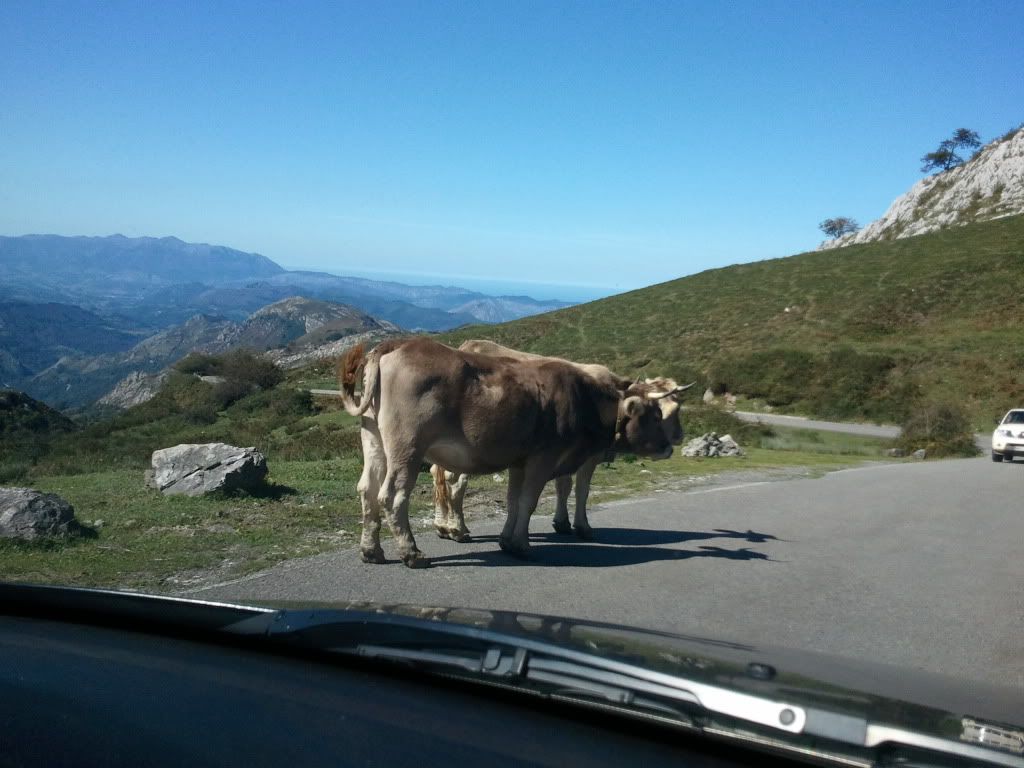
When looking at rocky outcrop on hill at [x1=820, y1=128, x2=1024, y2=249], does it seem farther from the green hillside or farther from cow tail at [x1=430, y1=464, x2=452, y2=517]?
cow tail at [x1=430, y1=464, x2=452, y2=517]

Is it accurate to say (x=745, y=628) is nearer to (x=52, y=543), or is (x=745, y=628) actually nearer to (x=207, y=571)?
(x=207, y=571)

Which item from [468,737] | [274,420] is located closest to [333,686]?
[468,737]

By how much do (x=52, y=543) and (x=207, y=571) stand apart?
5.65ft

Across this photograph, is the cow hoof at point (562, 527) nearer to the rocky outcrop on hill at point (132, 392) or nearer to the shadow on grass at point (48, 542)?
the shadow on grass at point (48, 542)

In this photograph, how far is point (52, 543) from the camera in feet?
28.9

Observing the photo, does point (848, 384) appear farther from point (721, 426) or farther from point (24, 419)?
point (24, 419)

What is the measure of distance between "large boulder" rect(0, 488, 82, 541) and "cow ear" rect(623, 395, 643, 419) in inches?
235

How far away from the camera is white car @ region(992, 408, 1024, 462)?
2592 centimetres

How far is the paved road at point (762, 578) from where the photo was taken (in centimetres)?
735

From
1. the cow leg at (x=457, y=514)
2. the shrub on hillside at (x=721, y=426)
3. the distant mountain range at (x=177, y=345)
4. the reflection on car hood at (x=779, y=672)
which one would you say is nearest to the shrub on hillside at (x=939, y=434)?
the shrub on hillside at (x=721, y=426)

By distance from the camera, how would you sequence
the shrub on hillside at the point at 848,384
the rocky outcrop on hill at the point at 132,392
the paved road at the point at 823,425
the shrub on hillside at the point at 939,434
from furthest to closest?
the rocky outcrop on hill at the point at 132,392 → the shrub on hillside at the point at 848,384 → the paved road at the point at 823,425 → the shrub on hillside at the point at 939,434

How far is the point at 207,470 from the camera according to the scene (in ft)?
39.9

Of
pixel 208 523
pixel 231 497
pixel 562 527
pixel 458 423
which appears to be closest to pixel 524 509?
pixel 458 423

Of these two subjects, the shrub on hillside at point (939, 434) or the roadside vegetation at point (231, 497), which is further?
the shrub on hillside at point (939, 434)
